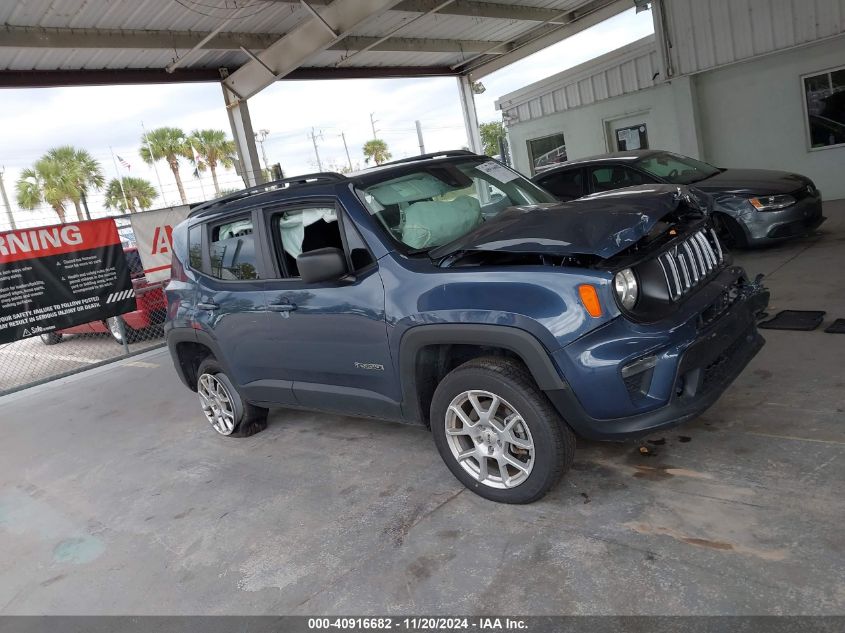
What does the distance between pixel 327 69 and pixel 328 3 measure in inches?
132

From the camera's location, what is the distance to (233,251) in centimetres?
459

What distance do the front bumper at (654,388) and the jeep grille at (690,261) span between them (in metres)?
0.21

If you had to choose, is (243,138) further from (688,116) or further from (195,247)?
(195,247)

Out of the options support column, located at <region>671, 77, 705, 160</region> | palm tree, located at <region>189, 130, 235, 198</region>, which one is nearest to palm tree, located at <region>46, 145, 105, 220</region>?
palm tree, located at <region>189, 130, 235, 198</region>

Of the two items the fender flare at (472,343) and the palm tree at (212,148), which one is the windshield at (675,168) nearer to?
the fender flare at (472,343)

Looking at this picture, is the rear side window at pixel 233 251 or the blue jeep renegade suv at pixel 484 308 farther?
the rear side window at pixel 233 251

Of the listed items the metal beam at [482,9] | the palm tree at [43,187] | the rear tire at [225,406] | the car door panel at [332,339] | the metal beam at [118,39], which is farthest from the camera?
the palm tree at [43,187]

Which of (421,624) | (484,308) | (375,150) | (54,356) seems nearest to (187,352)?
(484,308)

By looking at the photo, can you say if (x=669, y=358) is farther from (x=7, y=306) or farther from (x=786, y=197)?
(x=7, y=306)

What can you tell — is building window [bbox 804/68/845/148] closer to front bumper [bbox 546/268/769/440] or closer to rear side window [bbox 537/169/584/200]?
rear side window [bbox 537/169/584/200]

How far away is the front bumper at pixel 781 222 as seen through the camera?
7.46m

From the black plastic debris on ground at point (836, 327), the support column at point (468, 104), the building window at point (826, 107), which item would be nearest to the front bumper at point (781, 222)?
the black plastic debris on ground at point (836, 327)

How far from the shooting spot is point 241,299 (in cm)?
445

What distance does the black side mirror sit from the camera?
3467 mm
